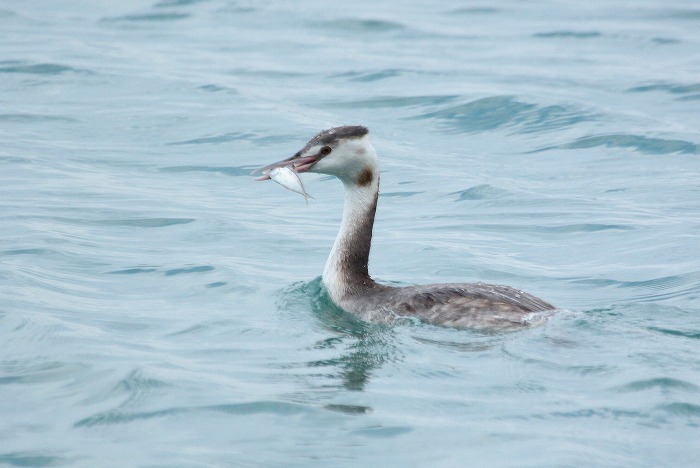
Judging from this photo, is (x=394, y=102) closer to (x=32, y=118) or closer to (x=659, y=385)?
(x=32, y=118)

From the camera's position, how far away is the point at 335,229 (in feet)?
41.3

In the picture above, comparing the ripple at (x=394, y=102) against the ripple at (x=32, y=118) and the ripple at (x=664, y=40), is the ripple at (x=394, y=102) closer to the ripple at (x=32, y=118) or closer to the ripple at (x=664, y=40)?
the ripple at (x=32, y=118)

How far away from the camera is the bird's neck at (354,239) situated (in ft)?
32.0

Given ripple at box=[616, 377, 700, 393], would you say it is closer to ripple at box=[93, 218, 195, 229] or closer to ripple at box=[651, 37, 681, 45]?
ripple at box=[93, 218, 195, 229]

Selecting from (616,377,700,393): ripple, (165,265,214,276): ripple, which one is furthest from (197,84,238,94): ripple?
(616,377,700,393): ripple

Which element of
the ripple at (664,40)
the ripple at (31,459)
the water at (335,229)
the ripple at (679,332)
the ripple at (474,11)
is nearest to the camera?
the ripple at (31,459)

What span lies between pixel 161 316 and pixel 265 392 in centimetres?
202

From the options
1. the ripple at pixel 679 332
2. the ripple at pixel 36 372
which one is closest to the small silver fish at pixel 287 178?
the ripple at pixel 36 372

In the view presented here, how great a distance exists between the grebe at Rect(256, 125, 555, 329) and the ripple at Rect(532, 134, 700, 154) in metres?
6.37

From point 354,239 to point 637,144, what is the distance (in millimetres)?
6853

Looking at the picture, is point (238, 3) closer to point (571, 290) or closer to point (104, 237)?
point (104, 237)

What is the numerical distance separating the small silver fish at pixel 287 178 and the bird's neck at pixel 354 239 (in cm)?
69

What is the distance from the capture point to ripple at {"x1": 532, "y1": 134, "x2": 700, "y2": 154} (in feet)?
50.4

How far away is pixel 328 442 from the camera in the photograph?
689 cm
